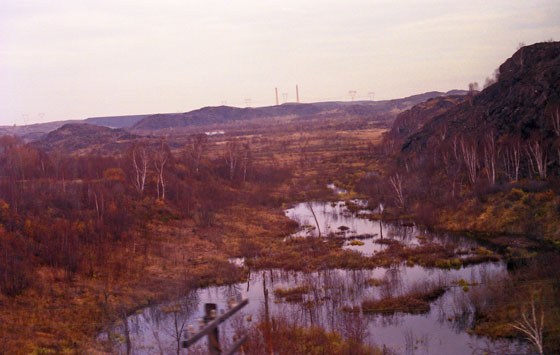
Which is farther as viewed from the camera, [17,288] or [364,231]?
[364,231]

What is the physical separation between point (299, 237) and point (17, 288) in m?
17.1

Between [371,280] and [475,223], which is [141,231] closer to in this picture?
[371,280]

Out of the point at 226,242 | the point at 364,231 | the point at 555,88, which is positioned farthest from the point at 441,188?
the point at 226,242

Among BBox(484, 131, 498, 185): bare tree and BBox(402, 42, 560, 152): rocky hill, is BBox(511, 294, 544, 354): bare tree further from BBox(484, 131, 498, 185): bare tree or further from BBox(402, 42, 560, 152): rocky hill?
BBox(402, 42, 560, 152): rocky hill

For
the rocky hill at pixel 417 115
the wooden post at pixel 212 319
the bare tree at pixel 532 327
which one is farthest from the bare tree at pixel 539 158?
the rocky hill at pixel 417 115

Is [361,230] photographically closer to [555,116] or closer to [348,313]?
[348,313]

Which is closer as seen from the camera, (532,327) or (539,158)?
(532,327)

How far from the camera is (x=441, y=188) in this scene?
39.9 m

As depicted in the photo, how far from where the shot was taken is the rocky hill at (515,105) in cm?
4088

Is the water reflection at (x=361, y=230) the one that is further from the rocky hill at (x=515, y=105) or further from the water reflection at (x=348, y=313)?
the rocky hill at (x=515, y=105)

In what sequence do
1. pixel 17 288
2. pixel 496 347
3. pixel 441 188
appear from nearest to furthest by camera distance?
1. pixel 496 347
2. pixel 17 288
3. pixel 441 188

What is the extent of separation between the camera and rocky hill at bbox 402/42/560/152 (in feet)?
134

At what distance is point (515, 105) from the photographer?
45.6 m

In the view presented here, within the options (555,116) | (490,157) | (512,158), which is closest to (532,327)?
(512,158)
